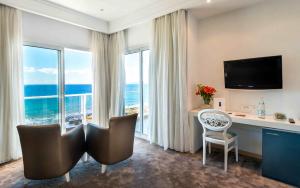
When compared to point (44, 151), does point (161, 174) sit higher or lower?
lower

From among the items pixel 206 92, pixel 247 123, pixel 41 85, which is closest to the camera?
pixel 247 123

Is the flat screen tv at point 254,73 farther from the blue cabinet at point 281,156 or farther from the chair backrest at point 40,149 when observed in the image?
the chair backrest at point 40,149

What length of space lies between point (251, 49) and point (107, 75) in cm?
331

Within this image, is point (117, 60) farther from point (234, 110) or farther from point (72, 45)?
point (234, 110)

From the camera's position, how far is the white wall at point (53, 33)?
10.6 feet

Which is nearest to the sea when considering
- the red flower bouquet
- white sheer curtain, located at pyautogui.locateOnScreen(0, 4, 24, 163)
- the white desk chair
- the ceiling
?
white sheer curtain, located at pyautogui.locateOnScreen(0, 4, 24, 163)

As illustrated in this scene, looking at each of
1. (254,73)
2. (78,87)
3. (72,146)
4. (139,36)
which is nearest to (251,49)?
(254,73)

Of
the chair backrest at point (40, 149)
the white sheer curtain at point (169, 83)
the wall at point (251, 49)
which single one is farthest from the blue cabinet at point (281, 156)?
the chair backrest at point (40, 149)

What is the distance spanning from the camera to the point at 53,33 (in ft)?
11.8

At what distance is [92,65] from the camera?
4.26 meters

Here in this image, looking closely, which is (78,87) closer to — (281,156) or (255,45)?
(255,45)

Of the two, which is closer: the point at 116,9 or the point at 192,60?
the point at 192,60

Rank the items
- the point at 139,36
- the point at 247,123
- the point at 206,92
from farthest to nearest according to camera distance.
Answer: the point at 139,36
the point at 206,92
the point at 247,123

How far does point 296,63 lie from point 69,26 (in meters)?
4.32
